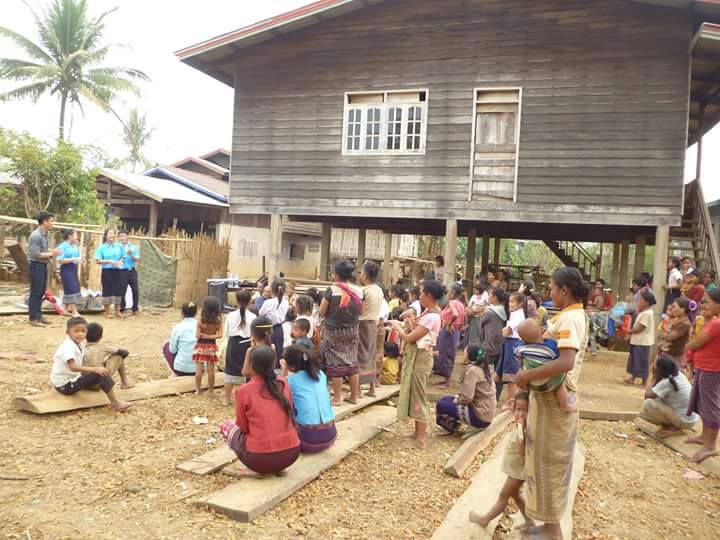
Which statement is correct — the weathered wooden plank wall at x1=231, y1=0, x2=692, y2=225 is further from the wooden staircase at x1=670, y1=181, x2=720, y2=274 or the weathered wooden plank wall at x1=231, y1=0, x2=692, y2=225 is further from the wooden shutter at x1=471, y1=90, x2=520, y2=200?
the wooden staircase at x1=670, y1=181, x2=720, y2=274

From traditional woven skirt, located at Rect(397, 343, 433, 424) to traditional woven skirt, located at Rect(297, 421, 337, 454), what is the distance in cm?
78

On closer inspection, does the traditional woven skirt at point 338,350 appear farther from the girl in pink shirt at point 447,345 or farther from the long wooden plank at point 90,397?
the girl in pink shirt at point 447,345

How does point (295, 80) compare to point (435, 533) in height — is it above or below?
above

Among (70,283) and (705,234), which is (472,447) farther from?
(705,234)

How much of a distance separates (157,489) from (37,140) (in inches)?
650

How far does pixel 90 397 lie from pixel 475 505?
154 inches

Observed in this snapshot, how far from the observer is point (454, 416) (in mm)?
5547

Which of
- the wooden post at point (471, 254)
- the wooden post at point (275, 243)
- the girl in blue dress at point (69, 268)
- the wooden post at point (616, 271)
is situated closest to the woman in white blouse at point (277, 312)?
the girl in blue dress at point (69, 268)

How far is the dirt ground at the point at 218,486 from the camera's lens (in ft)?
11.5

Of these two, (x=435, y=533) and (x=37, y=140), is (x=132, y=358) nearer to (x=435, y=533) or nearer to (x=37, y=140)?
(x=435, y=533)

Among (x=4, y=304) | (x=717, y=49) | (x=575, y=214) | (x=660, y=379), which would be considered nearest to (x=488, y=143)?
(x=575, y=214)

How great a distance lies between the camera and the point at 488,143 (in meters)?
11.3

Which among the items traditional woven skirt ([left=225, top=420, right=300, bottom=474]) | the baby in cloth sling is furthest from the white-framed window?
the baby in cloth sling

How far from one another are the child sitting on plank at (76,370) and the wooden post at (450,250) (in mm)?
7508
